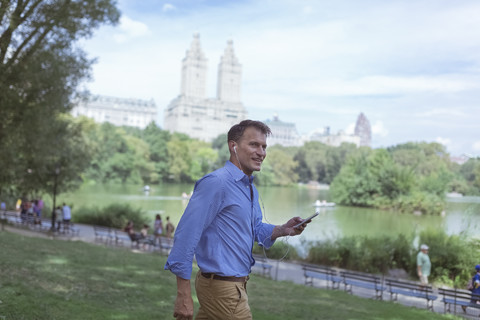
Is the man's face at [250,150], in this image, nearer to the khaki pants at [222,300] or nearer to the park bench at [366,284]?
the khaki pants at [222,300]

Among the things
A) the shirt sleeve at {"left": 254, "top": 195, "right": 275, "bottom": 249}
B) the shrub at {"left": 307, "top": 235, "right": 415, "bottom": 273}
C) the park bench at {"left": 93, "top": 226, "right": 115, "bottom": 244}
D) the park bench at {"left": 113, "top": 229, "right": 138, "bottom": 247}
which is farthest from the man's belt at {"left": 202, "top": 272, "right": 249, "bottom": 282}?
the park bench at {"left": 93, "top": 226, "right": 115, "bottom": 244}

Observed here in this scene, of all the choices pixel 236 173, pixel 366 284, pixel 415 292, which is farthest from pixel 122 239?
pixel 236 173

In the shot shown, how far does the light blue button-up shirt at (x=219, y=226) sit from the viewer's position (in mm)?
2543

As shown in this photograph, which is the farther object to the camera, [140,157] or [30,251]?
[140,157]

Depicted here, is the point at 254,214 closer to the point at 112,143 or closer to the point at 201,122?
the point at 112,143

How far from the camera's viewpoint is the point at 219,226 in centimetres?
270

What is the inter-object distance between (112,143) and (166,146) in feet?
38.0

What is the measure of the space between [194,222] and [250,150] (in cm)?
56

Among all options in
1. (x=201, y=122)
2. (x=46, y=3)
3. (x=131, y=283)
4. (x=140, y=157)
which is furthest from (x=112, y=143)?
(x=201, y=122)

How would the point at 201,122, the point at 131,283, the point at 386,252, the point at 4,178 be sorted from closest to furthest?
the point at 131,283, the point at 386,252, the point at 4,178, the point at 201,122

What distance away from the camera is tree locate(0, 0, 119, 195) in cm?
1370

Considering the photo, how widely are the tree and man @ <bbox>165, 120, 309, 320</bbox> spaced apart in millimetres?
10961

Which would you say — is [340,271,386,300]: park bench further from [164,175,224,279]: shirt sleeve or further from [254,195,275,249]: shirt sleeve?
[164,175,224,279]: shirt sleeve

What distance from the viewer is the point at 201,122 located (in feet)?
621
